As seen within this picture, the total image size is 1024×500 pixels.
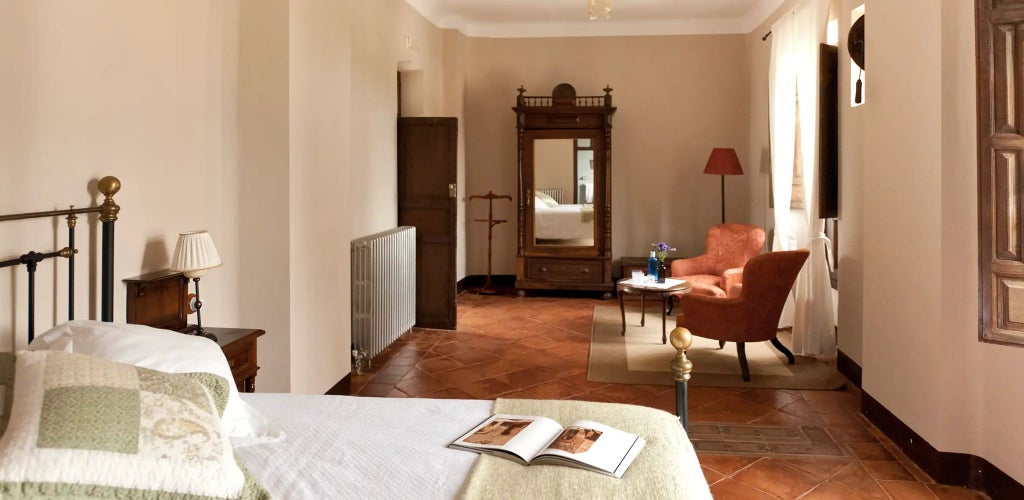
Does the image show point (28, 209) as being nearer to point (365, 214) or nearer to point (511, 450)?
point (511, 450)

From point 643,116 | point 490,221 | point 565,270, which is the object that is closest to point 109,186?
point 490,221

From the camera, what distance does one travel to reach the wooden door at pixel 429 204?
19.8ft

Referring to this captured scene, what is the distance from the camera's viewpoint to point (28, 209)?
2.23m

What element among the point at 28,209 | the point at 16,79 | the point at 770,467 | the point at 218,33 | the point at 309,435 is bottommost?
the point at 770,467

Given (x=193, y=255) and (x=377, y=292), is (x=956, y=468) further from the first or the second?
(x=377, y=292)

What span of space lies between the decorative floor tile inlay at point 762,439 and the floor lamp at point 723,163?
3962 mm

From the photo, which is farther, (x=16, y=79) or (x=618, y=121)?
(x=618, y=121)

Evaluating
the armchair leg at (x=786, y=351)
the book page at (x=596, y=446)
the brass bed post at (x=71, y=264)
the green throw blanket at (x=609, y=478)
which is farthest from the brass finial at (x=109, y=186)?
the armchair leg at (x=786, y=351)

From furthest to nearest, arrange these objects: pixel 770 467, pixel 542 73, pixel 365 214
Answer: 1. pixel 542 73
2. pixel 365 214
3. pixel 770 467

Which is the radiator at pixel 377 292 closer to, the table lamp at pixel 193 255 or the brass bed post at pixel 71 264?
the table lamp at pixel 193 255

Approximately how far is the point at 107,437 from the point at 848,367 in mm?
4358

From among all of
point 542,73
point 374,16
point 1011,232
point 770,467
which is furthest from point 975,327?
point 542,73

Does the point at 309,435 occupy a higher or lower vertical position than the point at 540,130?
lower

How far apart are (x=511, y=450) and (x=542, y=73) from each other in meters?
6.99
